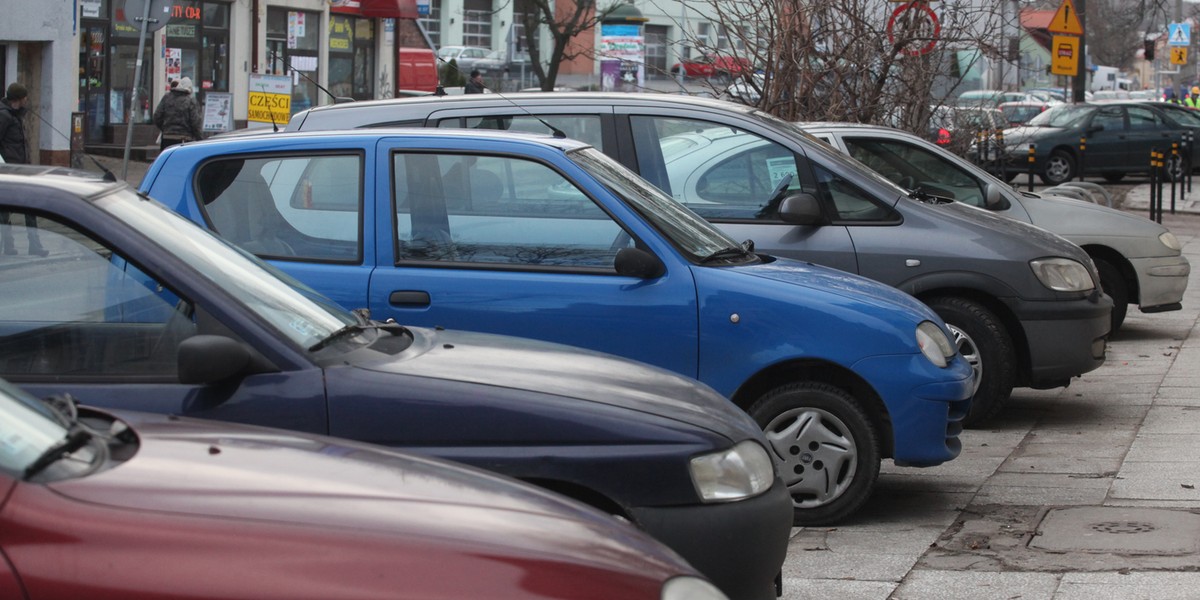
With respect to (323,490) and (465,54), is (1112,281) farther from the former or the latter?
(465,54)

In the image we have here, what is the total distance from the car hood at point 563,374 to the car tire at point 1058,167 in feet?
86.8

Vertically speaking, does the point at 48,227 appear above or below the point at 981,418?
above

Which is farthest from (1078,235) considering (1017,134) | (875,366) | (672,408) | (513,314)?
(1017,134)

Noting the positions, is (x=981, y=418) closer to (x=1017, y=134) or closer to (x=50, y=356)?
(x=50, y=356)

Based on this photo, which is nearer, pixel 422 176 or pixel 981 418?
pixel 422 176

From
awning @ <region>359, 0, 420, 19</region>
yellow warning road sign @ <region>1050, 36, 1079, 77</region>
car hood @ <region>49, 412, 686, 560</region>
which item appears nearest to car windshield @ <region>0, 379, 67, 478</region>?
car hood @ <region>49, 412, 686, 560</region>

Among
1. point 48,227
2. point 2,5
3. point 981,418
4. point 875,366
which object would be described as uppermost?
point 2,5

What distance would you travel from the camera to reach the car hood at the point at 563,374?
167 inches

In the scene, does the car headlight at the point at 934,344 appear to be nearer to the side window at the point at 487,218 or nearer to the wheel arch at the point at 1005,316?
the side window at the point at 487,218

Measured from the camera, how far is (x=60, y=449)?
2.73 m

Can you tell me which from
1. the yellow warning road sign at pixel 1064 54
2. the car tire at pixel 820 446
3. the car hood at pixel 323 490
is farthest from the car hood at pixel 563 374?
the yellow warning road sign at pixel 1064 54

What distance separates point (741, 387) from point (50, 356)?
307 centimetres

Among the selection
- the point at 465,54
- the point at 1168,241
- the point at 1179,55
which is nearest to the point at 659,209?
the point at 1168,241

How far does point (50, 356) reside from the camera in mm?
4223
